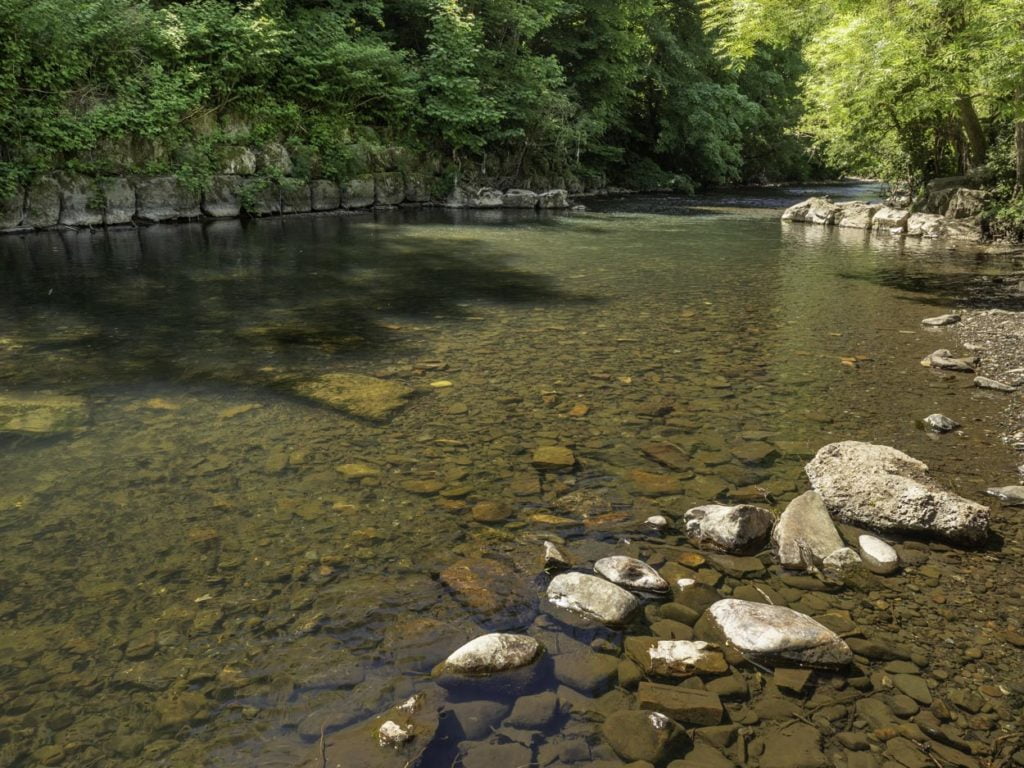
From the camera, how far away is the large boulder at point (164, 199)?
15.4 m

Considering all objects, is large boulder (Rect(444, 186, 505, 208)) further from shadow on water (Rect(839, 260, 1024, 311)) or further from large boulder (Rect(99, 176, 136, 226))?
shadow on water (Rect(839, 260, 1024, 311))

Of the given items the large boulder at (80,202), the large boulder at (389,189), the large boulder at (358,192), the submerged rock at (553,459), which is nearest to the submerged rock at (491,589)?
the submerged rock at (553,459)

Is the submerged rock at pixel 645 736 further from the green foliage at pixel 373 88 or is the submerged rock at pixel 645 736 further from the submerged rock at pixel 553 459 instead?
the green foliage at pixel 373 88

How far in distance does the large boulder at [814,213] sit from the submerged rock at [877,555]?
1697 centimetres

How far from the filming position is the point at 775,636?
93.9 inches

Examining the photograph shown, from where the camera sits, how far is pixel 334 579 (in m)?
2.80

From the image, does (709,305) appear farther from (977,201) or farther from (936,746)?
(977,201)

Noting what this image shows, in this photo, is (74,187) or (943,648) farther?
(74,187)

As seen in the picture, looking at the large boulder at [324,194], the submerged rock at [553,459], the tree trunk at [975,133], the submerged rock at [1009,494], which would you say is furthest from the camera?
the large boulder at [324,194]

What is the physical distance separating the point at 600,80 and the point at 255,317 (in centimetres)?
2349

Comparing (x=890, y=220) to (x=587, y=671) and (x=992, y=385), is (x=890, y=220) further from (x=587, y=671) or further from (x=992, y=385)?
(x=587, y=671)

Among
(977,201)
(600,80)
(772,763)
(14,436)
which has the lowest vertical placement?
(772,763)

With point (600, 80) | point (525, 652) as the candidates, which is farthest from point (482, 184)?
point (525, 652)

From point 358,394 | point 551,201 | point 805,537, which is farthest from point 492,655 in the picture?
point 551,201
